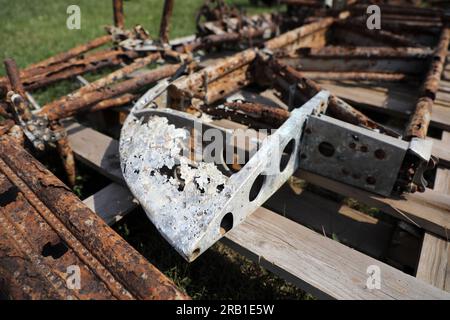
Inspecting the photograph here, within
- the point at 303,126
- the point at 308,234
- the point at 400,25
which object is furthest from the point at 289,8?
the point at 308,234

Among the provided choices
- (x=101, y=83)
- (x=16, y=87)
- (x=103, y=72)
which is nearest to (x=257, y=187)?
(x=101, y=83)

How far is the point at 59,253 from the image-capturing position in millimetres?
1435

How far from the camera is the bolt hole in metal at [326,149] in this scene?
2090mm

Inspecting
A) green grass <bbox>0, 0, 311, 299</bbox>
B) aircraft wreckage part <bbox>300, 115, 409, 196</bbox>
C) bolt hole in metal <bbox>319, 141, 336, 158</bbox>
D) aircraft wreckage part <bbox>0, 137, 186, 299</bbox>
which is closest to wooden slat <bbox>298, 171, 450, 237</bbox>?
aircraft wreckage part <bbox>300, 115, 409, 196</bbox>

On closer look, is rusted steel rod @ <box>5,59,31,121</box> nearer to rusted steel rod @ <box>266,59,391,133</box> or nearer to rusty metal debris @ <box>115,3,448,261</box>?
rusty metal debris @ <box>115,3,448,261</box>

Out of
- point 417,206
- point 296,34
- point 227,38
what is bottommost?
point 417,206

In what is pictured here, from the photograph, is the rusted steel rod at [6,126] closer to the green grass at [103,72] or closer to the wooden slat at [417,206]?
the green grass at [103,72]

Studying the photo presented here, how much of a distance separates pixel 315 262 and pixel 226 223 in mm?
499

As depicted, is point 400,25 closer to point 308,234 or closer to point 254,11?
point 308,234

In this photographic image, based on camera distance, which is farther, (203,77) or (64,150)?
(203,77)

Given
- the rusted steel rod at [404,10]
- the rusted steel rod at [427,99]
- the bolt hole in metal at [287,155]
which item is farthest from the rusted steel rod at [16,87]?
the rusted steel rod at [404,10]

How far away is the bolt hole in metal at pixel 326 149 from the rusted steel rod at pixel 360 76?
1374 millimetres

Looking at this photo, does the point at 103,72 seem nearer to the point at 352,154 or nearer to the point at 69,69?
the point at 69,69

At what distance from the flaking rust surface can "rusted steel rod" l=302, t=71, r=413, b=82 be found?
1812mm
